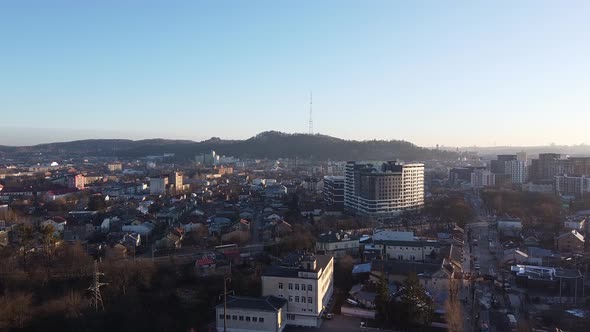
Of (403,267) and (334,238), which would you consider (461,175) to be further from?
(403,267)

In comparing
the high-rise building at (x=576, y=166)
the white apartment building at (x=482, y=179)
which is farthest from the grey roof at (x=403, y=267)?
the high-rise building at (x=576, y=166)

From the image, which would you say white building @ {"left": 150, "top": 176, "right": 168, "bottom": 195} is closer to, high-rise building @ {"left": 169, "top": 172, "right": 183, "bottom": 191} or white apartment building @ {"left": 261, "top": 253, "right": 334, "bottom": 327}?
high-rise building @ {"left": 169, "top": 172, "right": 183, "bottom": 191}

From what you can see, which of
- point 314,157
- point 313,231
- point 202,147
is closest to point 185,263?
point 313,231

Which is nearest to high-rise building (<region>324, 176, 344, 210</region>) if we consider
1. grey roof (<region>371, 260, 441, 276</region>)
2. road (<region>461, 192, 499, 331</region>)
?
road (<region>461, 192, 499, 331</region>)

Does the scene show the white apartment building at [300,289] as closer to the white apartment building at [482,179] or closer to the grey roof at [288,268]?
the grey roof at [288,268]

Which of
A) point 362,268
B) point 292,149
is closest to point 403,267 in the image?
point 362,268

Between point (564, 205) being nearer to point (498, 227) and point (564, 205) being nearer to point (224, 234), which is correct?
point (498, 227)
